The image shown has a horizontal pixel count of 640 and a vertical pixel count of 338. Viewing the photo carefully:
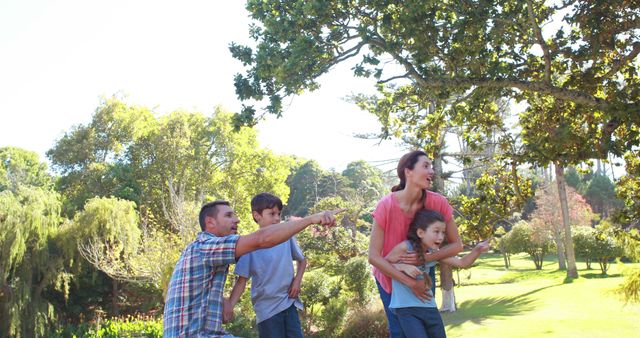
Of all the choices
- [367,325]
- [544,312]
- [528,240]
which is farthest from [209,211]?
[528,240]

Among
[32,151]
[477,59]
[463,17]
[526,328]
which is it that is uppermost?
[32,151]

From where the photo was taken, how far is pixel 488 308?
19.4m

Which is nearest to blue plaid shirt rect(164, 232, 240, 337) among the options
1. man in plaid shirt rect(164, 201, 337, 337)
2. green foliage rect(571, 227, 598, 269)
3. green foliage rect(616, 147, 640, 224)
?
man in plaid shirt rect(164, 201, 337, 337)

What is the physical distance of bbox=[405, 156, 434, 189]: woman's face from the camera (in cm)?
411

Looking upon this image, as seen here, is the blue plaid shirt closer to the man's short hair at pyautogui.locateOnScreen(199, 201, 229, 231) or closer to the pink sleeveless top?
the man's short hair at pyautogui.locateOnScreen(199, 201, 229, 231)

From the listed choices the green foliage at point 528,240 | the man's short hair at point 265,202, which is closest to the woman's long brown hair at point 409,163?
the man's short hair at point 265,202

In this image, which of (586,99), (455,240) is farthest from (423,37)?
(455,240)

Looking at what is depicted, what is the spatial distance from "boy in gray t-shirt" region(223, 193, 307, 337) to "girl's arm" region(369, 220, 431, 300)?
2.69ft

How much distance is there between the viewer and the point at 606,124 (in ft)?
24.1

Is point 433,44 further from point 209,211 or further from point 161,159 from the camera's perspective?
point 161,159

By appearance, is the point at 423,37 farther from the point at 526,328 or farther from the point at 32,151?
the point at 32,151

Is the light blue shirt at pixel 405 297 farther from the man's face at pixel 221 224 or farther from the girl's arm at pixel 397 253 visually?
the man's face at pixel 221 224

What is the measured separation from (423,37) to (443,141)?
43.4 ft

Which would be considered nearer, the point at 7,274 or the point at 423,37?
the point at 423,37
